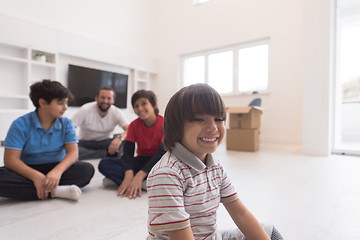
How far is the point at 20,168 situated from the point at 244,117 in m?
2.83

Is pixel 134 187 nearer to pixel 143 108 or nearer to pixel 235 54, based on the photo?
pixel 143 108

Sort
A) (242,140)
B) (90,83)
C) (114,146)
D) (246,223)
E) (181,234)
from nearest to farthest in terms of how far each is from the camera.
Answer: (181,234)
(246,223)
(114,146)
(242,140)
(90,83)

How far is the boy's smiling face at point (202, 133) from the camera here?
1.82ft

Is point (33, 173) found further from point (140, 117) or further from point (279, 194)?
point (279, 194)

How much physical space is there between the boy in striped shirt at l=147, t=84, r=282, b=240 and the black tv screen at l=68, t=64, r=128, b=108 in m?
4.15

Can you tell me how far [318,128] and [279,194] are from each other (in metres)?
1.93

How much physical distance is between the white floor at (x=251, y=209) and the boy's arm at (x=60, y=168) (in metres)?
0.11

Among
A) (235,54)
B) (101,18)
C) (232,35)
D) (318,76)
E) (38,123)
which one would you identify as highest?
(101,18)

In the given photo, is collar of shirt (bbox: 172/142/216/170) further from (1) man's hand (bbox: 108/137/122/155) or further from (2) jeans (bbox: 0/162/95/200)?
(1) man's hand (bbox: 108/137/122/155)

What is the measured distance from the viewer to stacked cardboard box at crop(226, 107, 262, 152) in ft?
10.7

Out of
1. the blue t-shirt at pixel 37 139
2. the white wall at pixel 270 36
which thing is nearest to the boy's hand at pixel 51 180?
the blue t-shirt at pixel 37 139

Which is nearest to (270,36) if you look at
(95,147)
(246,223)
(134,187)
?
(95,147)

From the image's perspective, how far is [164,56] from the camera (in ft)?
19.6

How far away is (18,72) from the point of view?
3.67 m
